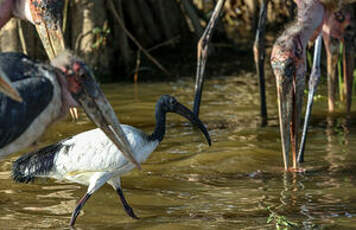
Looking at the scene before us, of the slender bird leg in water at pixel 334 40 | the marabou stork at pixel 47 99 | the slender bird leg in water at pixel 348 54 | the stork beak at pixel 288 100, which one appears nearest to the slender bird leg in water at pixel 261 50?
the slender bird leg in water at pixel 334 40

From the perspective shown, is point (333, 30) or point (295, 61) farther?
point (333, 30)

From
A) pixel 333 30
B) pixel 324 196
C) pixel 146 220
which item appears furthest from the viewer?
pixel 333 30

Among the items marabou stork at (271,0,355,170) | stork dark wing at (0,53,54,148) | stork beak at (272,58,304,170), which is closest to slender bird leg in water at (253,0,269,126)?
marabou stork at (271,0,355,170)

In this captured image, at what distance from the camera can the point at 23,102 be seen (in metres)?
4.32

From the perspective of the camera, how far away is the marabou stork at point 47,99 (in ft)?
14.2

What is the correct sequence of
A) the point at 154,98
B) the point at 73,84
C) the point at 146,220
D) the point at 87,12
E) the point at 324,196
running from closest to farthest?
the point at 73,84, the point at 146,220, the point at 324,196, the point at 154,98, the point at 87,12

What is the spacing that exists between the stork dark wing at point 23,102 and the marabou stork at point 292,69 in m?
2.22

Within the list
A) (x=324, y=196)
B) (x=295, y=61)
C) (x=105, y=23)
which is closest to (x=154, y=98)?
(x=105, y=23)

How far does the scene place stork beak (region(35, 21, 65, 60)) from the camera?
545 cm

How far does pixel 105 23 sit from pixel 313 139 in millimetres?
3480

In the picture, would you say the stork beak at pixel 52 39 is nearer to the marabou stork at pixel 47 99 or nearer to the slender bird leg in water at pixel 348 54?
the marabou stork at pixel 47 99

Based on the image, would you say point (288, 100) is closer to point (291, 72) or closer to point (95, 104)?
point (291, 72)

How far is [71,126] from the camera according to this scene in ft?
25.1

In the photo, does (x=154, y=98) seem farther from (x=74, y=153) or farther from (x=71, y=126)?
(x=74, y=153)
